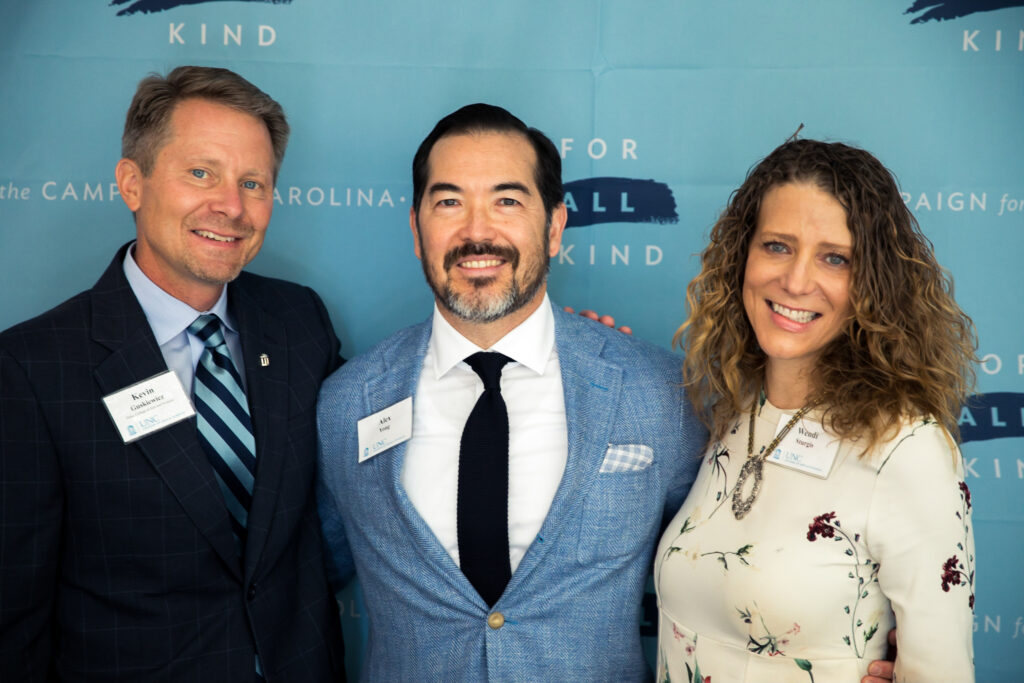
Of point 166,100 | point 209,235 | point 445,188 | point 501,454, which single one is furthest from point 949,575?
point 166,100

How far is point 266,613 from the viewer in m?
2.02

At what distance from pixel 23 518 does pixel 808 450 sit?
175 centimetres

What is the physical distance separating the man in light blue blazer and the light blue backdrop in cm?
46

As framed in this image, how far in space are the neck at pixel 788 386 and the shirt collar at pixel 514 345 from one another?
0.58m

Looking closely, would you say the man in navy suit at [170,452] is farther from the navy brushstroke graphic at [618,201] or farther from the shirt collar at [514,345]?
the navy brushstroke graphic at [618,201]

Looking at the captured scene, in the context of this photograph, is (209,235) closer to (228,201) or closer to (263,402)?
(228,201)

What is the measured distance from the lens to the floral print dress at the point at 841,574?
1.56m

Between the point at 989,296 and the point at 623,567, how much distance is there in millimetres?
1556

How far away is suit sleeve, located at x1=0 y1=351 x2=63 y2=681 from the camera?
1773mm

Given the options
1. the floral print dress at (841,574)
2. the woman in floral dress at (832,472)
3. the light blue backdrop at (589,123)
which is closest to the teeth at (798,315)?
the woman in floral dress at (832,472)

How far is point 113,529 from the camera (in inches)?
73.2

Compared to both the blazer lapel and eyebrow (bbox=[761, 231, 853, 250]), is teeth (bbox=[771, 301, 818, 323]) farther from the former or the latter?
the blazer lapel

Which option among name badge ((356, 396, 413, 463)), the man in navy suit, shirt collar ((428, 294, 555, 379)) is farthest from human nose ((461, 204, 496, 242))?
the man in navy suit

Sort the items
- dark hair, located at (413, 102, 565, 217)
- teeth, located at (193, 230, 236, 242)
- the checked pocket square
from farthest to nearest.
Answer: dark hair, located at (413, 102, 565, 217) < teeth, located at (193, 230, 236, 242) < the checked pocket square
